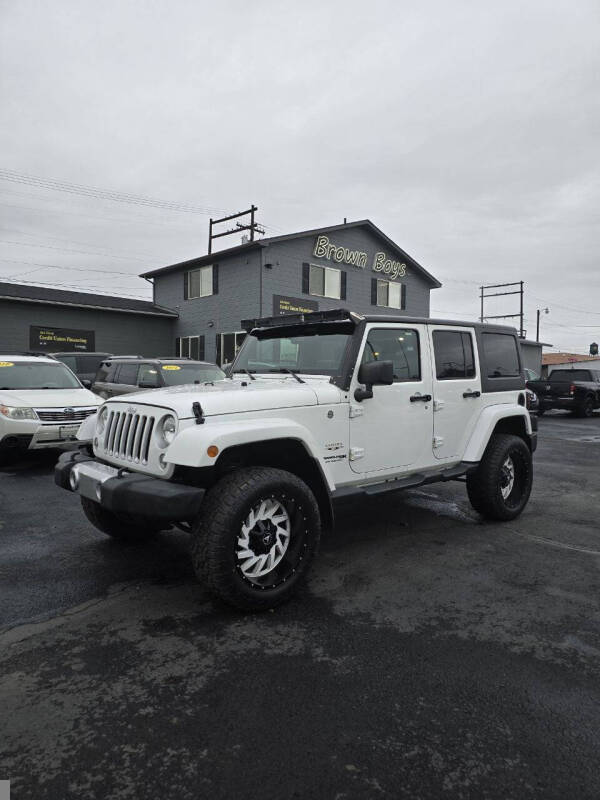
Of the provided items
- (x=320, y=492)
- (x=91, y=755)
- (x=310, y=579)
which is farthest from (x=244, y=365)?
(x=91, y=755)

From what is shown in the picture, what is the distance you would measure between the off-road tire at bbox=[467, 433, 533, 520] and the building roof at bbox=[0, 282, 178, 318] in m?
21.1

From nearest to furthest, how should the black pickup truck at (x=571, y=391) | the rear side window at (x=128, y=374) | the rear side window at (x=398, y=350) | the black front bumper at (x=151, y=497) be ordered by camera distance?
1. the black front bumper at (x=151, y=497)
2. the rear side window at (x=398, y=350)
3. the rear side window at (x=128, y=374)
4. the black pickup truck at (x=571, y=391)

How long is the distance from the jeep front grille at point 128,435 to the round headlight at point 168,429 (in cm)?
8

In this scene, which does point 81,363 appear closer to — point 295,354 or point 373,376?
point 295,354

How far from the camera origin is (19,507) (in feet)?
19.0

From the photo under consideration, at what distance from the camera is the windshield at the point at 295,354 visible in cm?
426

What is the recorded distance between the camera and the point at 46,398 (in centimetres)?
790

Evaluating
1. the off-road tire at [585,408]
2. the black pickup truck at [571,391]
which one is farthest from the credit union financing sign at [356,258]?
the off-road tire at [585,408]

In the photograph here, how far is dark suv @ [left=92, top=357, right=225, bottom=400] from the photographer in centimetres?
1027

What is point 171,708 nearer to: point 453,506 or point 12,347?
point 453,506

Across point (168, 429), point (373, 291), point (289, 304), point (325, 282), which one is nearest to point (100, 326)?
Result: point (289, 304)

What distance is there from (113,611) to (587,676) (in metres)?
2.71

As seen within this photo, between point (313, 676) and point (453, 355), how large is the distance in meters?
3.31

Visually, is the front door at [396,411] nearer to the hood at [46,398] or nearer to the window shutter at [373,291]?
the hood at [46,398]
